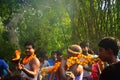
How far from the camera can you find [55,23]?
33188 mm

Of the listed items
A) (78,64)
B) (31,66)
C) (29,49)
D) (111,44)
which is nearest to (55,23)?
(29,49)

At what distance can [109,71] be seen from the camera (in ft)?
16.1

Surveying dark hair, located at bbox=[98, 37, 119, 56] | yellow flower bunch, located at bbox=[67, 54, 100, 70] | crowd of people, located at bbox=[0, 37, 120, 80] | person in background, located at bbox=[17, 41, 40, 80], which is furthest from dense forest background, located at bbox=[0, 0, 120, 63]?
dark hair, located at bbox=[98, 37, 119, 56]

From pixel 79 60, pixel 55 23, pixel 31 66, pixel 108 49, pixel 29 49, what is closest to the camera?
pixel 108 49

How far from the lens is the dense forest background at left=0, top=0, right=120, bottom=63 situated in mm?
19797

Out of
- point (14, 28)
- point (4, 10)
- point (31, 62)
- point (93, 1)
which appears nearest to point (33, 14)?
point (14, 28)

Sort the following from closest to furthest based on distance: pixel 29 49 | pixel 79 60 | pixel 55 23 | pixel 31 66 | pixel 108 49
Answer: pixel 108 49, pixel 79 60, pixel 31 66, pixel 29 49, pixel 55 23

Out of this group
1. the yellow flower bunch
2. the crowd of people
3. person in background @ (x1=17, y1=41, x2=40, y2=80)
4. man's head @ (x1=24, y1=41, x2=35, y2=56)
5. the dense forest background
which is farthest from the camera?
the dense forest background

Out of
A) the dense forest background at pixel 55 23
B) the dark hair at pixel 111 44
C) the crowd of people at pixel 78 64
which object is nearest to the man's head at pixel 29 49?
the crowd of people at pixel 78 64

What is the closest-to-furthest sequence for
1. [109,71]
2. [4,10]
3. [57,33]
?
[109,71]
[4,10]
[57,33]

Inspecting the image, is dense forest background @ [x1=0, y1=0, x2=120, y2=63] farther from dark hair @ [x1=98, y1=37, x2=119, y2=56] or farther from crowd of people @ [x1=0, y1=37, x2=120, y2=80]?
dark hair @ [x1=98, y1=37, x2=119, y2=56]

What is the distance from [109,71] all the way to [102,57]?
1.68 ft

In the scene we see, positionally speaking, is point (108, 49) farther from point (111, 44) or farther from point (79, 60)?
point (79, 60)

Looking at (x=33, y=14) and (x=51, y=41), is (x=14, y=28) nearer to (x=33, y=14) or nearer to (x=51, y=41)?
(x=33, y=14)
